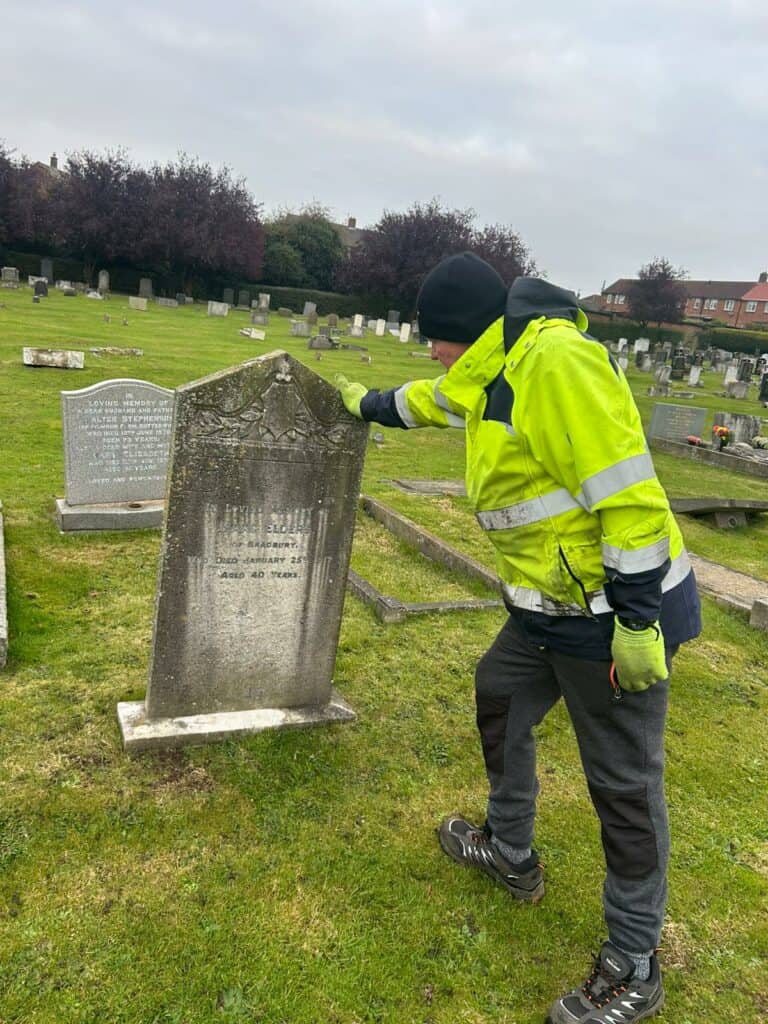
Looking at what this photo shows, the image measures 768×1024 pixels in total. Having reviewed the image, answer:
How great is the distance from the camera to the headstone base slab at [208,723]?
3.48 metres

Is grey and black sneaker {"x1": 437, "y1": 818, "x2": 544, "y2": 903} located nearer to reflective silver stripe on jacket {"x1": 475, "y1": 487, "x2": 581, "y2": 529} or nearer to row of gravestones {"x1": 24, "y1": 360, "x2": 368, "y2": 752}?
row of gravestones {"x1": 24, "y1": 360, "x2": 368, "y2": 752}

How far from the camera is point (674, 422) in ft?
49.8

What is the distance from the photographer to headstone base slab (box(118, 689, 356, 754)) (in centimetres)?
348

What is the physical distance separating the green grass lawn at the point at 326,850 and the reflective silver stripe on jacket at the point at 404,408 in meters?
1.79

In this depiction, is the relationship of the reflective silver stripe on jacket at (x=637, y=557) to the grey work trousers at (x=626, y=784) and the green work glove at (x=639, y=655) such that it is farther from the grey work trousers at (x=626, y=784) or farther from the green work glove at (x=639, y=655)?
the grey work trousers at (x=626, y=784)

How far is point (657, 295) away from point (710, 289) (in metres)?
40.9

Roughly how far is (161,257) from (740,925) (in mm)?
47746

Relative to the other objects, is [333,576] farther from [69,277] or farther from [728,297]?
[728,297]

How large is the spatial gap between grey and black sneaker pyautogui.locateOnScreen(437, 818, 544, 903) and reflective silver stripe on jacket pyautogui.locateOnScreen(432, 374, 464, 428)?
1.76 metres

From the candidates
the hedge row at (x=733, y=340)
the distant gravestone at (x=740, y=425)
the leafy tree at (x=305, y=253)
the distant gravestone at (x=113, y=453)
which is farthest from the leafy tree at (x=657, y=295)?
the distant gravestone at (x=113, y=453)

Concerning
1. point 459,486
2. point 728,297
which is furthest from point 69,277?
point 728,297

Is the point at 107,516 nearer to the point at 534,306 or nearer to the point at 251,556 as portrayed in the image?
the point at 251,556

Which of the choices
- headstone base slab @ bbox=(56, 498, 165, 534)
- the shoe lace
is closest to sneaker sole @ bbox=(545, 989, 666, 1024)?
the shoe lace

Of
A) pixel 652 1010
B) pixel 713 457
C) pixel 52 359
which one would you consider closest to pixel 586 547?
pixel 652 1010
